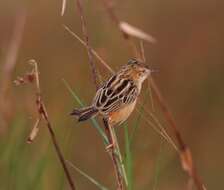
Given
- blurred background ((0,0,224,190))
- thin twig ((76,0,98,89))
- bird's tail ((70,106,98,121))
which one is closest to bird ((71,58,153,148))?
bird's tail ((70,106,98,121))

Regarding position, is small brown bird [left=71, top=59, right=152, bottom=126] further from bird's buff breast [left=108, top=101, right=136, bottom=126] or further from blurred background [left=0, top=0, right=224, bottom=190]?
blurred background [left=0, top=0, right=224, bottom=190]

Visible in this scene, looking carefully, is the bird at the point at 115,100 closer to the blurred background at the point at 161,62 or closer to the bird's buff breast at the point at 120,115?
the bird's buff breast at the point at 120,115

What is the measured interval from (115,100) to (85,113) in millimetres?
144

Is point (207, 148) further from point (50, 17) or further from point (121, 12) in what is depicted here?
point (50, 17)

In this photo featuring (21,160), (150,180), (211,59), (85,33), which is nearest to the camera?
(85,33)

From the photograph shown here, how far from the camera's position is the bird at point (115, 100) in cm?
350

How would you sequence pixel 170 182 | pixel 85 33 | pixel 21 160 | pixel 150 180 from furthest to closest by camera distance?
pixel 170 182
pixel 150 180
pixel 21 160
pixel 85 33

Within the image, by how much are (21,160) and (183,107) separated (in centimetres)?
513

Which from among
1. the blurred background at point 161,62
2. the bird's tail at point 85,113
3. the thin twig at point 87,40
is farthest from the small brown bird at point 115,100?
the blurred background at point 161,62

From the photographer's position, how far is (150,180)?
170 inches

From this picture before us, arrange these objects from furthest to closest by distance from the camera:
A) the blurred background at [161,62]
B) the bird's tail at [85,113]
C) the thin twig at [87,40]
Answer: the blurred background at [161,62]
the bird's tail at [85,113]
the thin twig at [87,40]

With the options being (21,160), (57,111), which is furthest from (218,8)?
(21,160)

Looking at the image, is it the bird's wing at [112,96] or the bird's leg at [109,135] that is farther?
the bird's wing at [112,96]

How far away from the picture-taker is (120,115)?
3539 millimetres
